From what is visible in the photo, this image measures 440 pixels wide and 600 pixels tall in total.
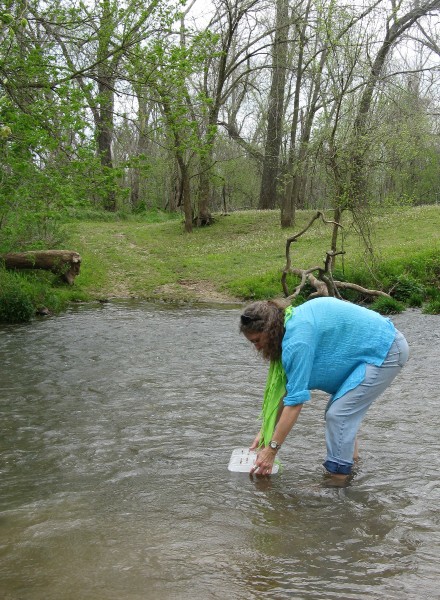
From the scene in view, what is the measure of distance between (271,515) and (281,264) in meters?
14.8

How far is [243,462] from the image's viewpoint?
5.37 metres

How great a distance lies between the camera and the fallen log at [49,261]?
Answer: 15.2 metres

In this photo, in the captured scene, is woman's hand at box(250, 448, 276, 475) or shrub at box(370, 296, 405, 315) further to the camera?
shrub at box(370, 296, 405, 315)

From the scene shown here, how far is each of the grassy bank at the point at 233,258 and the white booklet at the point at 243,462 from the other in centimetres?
1085

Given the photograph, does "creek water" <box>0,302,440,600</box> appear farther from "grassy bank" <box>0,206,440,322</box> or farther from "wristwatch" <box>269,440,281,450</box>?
"grassy bank" <box>0,206,440,322</box>

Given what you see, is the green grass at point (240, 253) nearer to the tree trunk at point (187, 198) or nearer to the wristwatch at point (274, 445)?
the tree trunk at point (187, 198)

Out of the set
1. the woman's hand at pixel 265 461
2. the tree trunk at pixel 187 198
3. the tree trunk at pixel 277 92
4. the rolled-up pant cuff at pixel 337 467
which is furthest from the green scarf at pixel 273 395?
the tree trunk at pixel 277 92

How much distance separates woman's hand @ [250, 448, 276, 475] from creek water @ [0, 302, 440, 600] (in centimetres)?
27

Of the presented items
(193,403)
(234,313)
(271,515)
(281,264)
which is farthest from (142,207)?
(271,515)

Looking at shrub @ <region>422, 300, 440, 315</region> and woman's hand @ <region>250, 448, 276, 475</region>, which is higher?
woman's hand @ <region>250, 448, 276, 475</region>

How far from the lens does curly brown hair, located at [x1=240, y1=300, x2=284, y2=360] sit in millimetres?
4293

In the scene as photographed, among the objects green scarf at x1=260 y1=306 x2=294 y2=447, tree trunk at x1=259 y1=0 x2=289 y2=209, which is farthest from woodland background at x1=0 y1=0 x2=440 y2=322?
green scarf at x1=260 y1=306 x2=294 y2=447

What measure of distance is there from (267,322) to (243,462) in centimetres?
166

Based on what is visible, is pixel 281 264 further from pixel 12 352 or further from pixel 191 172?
pixel 191 172
